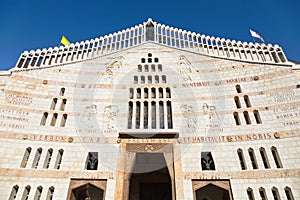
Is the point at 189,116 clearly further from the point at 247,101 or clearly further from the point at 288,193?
the point at 288,193

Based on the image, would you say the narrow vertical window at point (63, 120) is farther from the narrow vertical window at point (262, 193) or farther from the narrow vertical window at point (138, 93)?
the narrow vertical window at point (262, 193)

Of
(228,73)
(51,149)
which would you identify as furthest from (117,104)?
(228,73)

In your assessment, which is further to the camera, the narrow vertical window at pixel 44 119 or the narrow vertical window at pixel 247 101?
the narrow vertical window at pixel 247 101

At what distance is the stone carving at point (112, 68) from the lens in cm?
1555

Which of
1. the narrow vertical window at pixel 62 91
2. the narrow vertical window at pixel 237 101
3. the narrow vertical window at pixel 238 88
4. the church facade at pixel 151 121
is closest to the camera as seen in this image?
the church facade at pixel 151 121

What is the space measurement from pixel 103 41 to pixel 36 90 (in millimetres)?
6435

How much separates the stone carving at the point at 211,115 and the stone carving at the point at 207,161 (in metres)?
1.82

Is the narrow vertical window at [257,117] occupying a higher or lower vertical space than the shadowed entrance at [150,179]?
higher

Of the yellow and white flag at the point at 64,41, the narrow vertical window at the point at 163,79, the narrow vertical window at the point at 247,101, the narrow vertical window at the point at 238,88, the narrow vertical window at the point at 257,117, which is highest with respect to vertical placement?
the yellow and white flag at the point at 64,41

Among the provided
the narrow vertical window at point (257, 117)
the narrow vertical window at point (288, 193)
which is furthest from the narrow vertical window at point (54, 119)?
the narrow vertical window at point (288, 193)

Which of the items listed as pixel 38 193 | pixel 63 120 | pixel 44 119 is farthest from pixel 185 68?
pixel 38 193

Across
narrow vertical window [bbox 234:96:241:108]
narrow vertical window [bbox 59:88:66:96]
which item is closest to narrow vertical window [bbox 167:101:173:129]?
narrow vertical window [bbox 234:96:241:108]

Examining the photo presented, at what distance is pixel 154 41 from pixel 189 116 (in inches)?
297

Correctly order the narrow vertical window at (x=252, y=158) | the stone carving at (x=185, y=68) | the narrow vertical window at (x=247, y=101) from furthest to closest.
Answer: the stone carving at (x=185, y=68), the narrow vertical window at (x=247, y=101), the narrow vertical window at (x=252, y=158)
